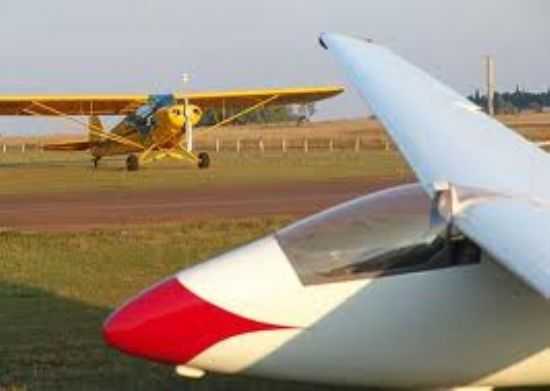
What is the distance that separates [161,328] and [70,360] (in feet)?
12.1

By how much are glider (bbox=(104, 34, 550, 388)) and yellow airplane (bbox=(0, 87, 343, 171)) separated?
119 ft

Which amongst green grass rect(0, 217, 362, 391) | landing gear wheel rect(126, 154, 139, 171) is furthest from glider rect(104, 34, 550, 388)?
landing gear wheel rect(126, 154, 139, 171)

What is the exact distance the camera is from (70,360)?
27.2ft

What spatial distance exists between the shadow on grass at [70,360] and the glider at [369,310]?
2032 millimetres

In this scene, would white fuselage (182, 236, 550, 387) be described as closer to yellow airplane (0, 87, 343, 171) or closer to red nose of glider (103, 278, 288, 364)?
red nose of glider (103, 278, 288, 364)

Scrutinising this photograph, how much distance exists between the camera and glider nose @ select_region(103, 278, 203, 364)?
482 centimetres

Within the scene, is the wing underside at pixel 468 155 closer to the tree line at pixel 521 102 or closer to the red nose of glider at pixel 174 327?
the red nose of glider at pixel 174 327

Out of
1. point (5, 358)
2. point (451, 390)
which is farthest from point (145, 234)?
point (451, 390)

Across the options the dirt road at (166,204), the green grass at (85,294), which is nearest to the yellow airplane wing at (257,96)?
the dirt road at (166,204)

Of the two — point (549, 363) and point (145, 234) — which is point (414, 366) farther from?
point (145, 234)

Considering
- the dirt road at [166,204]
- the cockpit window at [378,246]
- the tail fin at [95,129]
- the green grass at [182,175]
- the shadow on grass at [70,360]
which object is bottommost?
the shadow on grass at [70,360]

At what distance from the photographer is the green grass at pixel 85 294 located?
762cm

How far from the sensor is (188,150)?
43.1 m

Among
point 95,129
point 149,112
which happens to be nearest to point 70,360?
point 149,112
